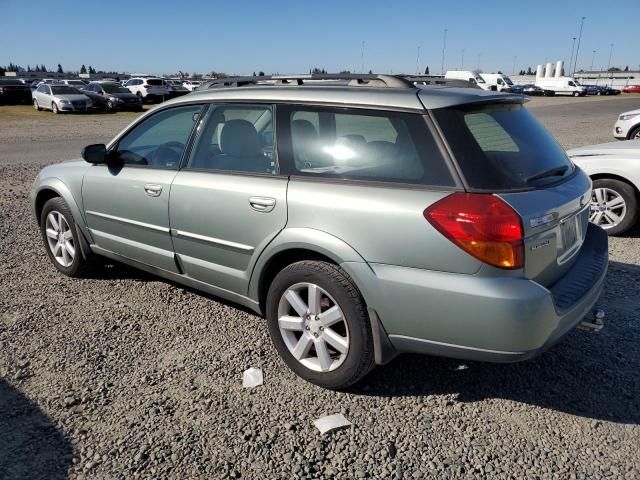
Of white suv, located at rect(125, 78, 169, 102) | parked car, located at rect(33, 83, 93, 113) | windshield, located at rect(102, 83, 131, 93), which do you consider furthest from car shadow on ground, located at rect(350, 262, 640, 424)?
white suv, located at rect(125, 78, 169, 102)

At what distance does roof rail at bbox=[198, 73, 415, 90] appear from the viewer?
10.6 ft

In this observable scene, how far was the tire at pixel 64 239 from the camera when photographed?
4.81 metres

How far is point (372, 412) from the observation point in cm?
303

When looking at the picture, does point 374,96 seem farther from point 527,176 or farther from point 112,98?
point 112,98

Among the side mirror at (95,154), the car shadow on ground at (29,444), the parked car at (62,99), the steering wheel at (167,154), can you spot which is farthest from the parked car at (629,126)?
the parked car at (62,99)

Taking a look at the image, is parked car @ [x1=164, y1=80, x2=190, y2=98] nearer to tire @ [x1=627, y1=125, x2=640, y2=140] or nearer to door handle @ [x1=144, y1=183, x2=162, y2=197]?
tire @ [x1=627, y1=125, x2=640, y2=140]

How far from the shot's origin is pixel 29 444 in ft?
8.87

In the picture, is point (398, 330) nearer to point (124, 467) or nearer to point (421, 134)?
point (421, 134)

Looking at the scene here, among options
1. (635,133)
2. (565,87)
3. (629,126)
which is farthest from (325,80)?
(565,87)

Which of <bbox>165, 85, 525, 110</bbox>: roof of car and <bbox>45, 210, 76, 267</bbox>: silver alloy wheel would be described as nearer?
<bbox>165, 85, 525, 110</bbox>: roof of car

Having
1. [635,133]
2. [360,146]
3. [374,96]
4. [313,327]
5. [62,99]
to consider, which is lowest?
[62,99]

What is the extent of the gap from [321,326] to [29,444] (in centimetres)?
161

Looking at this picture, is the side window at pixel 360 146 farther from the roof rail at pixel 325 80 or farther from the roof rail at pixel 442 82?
the roof rail at pixel 442 82

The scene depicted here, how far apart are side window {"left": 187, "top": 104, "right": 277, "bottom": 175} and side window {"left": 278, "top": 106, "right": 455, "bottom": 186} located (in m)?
0.15
